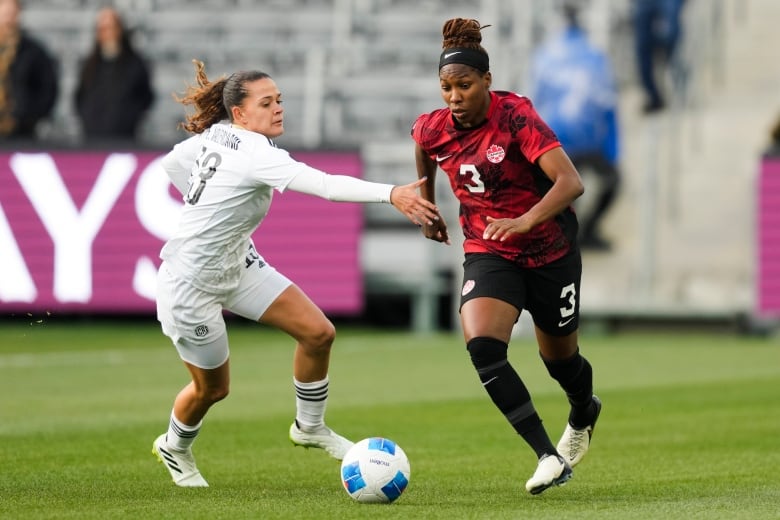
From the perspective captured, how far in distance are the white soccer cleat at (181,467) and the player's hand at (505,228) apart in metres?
2.06

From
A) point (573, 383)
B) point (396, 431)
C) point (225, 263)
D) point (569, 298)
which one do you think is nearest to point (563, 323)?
point (569, 298)

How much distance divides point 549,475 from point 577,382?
1147 millimetres

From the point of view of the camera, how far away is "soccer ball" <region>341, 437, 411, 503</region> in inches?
297

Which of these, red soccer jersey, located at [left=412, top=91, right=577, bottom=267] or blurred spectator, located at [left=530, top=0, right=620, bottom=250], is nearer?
red soccer jersey, located at [left=412, top=91, right=577, bottom=267]

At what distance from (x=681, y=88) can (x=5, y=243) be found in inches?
375

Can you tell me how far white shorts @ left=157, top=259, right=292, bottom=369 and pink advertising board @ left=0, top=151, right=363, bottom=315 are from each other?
388 inches

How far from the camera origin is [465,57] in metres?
7.79

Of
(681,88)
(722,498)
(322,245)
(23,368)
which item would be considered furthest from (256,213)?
(681,88)

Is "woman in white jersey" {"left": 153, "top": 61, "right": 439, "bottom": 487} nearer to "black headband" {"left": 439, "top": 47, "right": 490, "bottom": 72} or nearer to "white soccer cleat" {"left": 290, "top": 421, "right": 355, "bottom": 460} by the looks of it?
"white soccer cleat" {"left": 290, "top": 421, "right": 355, "bottom": 460}

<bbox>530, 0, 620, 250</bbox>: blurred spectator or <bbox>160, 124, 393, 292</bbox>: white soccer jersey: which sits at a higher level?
<bbox>160, 124, 393, 292</bbox>: white soccer jersey

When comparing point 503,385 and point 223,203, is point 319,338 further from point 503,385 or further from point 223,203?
point 503,385

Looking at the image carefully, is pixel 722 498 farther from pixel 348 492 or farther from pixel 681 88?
pixel 681 88

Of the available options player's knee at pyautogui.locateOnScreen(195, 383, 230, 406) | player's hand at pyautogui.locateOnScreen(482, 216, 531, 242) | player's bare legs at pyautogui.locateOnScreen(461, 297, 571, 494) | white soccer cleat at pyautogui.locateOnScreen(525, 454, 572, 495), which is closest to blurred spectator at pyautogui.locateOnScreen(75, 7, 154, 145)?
player's knee at pyautogui.locateOnScreen(195, 383, 230, 406)

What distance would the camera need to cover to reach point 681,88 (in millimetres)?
22141
